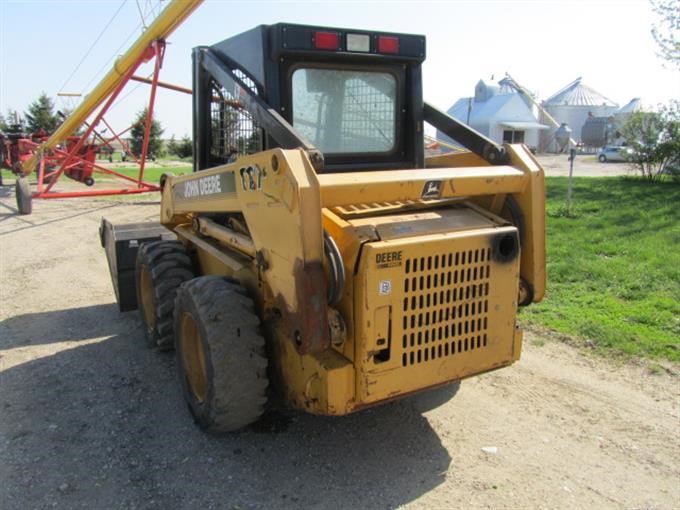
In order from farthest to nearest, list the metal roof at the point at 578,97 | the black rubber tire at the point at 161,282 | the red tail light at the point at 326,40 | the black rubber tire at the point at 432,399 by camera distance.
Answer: the metal roof at the point at 578,97 → the black rubber tire at the point at 161,282 → the black rubber tire at the point at 432,399 → the red tail light at the point at 326,40

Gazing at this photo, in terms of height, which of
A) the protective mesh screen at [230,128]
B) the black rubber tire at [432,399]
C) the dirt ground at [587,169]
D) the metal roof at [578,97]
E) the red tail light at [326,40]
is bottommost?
the black rubber tire at [432,399]

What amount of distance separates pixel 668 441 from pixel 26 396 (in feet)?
14.6

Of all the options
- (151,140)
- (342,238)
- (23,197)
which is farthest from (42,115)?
(342,238)

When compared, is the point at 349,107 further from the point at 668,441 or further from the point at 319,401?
the point at 668,441

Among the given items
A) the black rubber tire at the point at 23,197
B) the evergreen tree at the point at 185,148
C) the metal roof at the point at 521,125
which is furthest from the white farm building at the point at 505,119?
the black rubber tire at the point at 23,197

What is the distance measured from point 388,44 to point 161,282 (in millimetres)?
2578

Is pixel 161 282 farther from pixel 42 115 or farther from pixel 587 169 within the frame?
pixel 42 115

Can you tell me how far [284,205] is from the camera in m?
2.80

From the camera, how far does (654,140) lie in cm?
1658

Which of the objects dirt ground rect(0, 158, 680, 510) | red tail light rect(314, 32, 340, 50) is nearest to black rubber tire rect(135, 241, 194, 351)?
dirt ground rect(0, 158, 680, 510)

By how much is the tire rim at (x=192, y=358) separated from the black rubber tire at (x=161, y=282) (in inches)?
30.6

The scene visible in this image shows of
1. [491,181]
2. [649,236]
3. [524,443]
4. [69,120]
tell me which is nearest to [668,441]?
[524,443]

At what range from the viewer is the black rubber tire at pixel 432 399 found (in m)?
4.00

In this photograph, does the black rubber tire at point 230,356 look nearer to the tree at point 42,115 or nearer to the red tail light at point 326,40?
the red tail light at point 326,40
